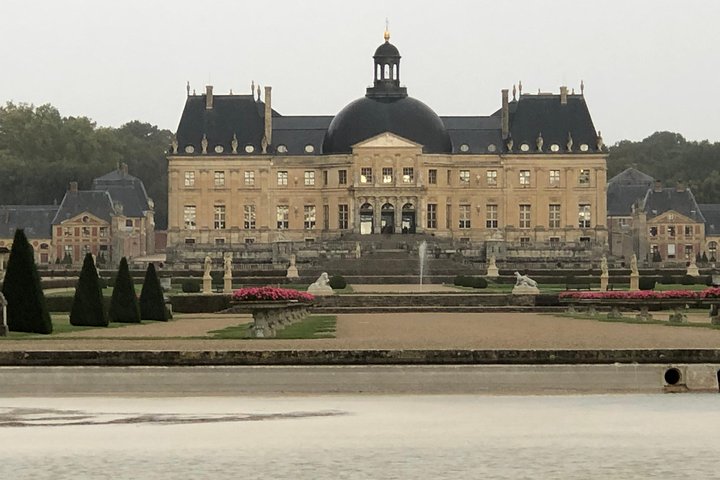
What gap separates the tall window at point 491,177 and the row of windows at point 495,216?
1.38m

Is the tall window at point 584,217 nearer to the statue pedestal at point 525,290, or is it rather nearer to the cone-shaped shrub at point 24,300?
the statue pedestal at point 525,290

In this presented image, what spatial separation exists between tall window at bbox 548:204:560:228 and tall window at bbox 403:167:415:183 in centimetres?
898

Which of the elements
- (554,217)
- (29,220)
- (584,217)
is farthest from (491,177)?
(29,220)

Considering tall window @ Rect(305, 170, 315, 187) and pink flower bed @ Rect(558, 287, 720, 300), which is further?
tall window @ Rect(305, 170, 315, 187)

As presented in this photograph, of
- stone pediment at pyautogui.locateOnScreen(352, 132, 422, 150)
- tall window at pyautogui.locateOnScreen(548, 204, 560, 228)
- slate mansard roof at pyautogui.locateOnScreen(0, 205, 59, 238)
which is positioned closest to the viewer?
stone pediment at pyautogui.locateOnScreen(352, 132, 422, 150)

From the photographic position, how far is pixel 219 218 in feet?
344

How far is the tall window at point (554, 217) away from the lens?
10488 centimetres

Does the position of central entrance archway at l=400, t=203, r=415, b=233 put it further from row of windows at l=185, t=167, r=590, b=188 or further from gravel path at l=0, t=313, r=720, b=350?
gravel path at l=0, t=313, r=720, b=350

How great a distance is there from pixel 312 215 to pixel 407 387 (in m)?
81.2

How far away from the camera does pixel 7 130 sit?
13938 cm

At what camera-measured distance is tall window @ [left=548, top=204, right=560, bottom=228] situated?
105 metres

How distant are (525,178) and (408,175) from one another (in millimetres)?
7534

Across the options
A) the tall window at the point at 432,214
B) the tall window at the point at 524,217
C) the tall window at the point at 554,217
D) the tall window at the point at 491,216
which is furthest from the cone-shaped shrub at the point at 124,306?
the tall window at the point at 554,217

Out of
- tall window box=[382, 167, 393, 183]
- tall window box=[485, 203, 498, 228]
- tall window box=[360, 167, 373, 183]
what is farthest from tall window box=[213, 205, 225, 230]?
tall window box=[485, 203, 498, 228]
